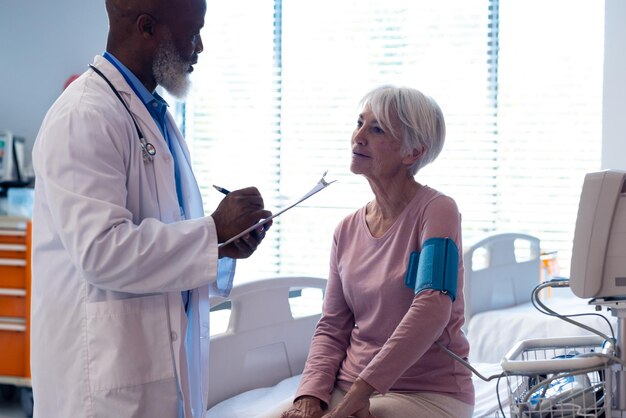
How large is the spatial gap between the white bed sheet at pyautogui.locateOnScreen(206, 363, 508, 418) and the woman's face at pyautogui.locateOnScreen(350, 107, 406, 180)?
1.97ft

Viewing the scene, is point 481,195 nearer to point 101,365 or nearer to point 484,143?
point 484,143

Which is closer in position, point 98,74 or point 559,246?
point 98,74

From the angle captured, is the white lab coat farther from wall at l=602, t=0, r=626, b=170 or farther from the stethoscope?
wall at l=602, t=0, r=626, b=170

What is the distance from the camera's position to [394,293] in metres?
1.96

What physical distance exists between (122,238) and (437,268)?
0.73 meters

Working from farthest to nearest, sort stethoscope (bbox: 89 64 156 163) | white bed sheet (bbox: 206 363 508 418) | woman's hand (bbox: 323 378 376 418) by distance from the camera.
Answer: white bed sheet (bbox: 206 363 508 418), woman's hand (bbox: 323 378 376 418), stethoscope (bbox: 89 64 156 163)

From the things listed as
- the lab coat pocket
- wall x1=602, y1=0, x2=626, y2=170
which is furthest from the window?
the lab coat pocket

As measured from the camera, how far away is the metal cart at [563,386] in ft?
Result: 5.31

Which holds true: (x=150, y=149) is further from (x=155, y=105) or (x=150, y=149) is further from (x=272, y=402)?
(x=272, y=402)

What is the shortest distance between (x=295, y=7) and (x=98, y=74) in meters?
3.16

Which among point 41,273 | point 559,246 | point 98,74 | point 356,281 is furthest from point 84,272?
point 559,246

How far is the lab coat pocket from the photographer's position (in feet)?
5.21

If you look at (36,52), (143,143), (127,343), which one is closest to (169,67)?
(143,143)

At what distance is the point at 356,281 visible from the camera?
6.59 ft
